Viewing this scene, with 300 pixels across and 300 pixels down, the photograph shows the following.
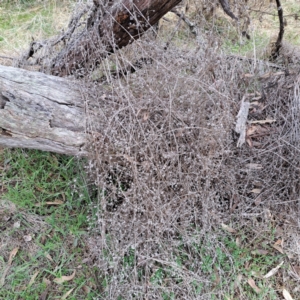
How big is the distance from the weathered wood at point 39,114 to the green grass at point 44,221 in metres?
0.32

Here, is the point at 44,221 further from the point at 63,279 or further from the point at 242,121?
the point at 242,121

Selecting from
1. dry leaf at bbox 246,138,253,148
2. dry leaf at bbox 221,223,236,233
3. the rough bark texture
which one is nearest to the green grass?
the rough bark texture

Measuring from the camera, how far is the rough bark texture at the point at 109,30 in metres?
2.20

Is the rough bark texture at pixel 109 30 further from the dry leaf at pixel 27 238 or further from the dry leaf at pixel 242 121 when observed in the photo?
the dry leaf at pixel 27 238

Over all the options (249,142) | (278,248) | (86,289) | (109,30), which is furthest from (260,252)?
(109,30)

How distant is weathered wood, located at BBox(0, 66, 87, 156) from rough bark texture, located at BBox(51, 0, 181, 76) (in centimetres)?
42

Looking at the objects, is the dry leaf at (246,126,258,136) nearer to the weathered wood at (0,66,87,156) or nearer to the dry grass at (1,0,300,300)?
the dry grass at (1,0,300,300)

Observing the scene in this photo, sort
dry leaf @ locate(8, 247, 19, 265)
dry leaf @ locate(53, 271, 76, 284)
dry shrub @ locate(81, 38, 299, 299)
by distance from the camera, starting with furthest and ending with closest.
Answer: dry leaf @ locate(8, 247, 19, 265) → dry leaf @ locate(53, 271, 76, 284) → dry shrub @ locate(81, 38, 299, 299)

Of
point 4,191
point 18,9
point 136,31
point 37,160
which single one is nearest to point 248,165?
point 136,31

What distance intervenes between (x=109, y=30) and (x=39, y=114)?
84 centimetres

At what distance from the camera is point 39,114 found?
1948 mm

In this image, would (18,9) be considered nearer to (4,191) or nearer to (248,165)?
(4,191)

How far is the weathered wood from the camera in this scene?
1.92 meters

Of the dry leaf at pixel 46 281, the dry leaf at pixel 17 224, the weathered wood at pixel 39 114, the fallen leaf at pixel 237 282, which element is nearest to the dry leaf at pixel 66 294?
the dry leaf at pixel 46 281
